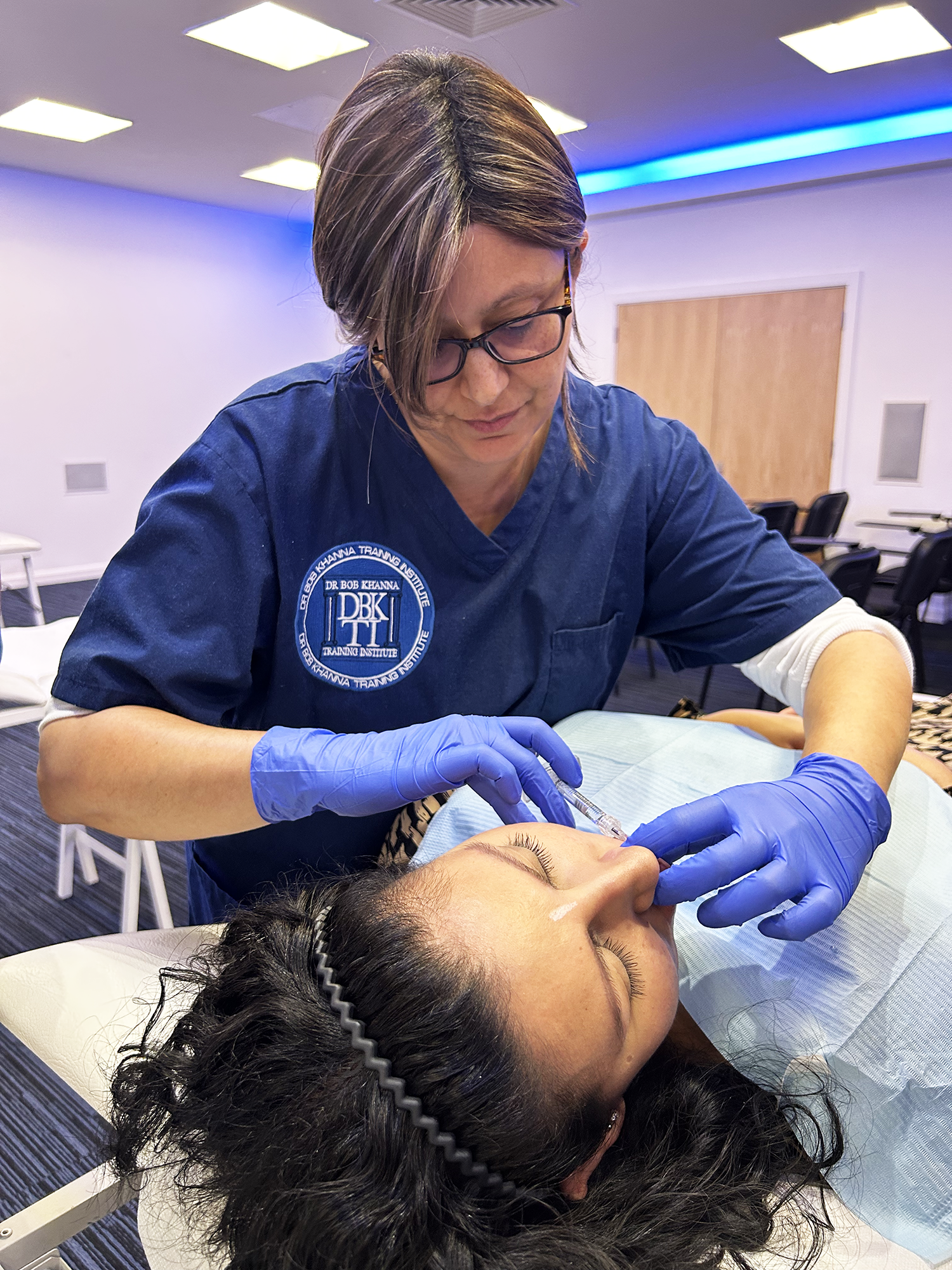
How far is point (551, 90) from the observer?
4598 mm

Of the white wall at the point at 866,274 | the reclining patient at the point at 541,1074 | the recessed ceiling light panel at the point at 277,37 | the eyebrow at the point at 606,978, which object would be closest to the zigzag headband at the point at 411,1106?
the reclining patient at the point at 541,1074

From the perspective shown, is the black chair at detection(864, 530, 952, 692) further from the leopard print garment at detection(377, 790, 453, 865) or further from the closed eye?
the closed eye

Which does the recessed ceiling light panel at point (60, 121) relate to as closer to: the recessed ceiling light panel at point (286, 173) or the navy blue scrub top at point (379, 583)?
the recessed ceiling light panel at point (286, 173)

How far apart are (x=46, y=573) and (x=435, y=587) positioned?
21.1 feet

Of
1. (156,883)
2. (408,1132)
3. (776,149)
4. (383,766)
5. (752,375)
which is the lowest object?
(156,883)

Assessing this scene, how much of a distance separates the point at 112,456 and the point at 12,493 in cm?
87

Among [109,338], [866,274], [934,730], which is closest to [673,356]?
[866,274]

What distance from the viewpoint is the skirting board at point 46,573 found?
6473 millimetres

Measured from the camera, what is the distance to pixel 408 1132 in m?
0.70

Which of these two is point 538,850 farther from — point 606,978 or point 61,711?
point 61,711

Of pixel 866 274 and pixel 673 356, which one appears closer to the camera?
pixel 866 274

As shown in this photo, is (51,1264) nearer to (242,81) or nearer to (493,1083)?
(493,1083)

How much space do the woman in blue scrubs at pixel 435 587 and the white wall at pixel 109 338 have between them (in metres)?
5.50

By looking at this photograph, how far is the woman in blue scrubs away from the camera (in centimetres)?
87
